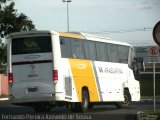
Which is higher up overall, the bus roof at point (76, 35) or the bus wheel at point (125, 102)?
the bus roof at point (76, 35)

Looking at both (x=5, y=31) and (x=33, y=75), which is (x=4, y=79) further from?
(x=33, y=75)

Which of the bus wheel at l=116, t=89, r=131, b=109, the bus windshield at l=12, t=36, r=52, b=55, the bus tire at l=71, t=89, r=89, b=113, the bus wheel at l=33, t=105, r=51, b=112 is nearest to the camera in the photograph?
the bus windshield at l=12, t=36, r=52, b=55

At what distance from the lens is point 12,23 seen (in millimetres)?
57500

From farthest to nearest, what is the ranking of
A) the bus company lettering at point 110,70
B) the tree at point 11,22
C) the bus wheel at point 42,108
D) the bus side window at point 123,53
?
the tree at point 11,22, the bus side window at point 123,53, the bus company lettering at point 110,70, the bus wheel at point 42,108

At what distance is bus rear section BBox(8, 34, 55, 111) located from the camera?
917 inches

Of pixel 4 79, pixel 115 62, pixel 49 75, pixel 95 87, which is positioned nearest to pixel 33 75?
pixel 49 75

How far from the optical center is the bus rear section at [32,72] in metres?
23.3

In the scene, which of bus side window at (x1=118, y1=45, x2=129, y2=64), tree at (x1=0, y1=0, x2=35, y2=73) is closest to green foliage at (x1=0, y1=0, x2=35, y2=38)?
tree at (x1=0, y1=0, x2=35, y2=73)

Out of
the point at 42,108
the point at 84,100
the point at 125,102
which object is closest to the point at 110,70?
the point at 125,102

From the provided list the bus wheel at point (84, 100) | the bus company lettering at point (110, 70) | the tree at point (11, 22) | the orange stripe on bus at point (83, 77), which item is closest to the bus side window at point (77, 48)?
the orange stripe on bus at point (83, 77)

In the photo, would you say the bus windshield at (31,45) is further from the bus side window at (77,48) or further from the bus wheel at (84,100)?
the bus wheel at (84,100)

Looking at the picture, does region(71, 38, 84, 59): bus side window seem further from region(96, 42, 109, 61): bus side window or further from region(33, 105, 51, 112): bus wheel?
region(33, 105, 51, 112): bus wheel

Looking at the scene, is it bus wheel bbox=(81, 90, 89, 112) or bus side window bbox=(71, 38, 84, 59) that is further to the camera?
bus wheel bbox=(81, 90, 89, 112)

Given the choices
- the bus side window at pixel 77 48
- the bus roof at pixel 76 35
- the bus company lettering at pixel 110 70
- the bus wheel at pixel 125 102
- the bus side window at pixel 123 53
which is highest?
the bus roof at pixel 76 35
